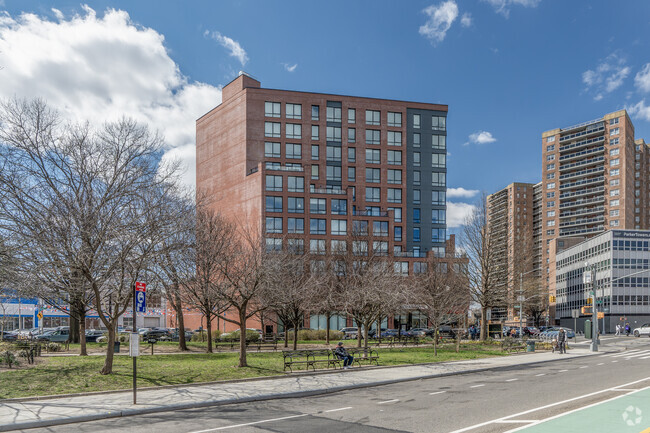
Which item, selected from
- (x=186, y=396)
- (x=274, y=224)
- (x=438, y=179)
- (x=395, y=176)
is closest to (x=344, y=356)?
(x=186, y=396)

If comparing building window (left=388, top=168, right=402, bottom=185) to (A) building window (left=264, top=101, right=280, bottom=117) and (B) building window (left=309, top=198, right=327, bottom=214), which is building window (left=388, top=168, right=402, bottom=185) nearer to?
(B) building window (left=309, top=198, right=327, bottom=214)

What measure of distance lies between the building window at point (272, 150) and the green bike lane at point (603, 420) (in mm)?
63941

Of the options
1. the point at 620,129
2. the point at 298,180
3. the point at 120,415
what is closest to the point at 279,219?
the point at 298,180

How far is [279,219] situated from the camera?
230ft

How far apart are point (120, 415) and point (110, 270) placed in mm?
7248

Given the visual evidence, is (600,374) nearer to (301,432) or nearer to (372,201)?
(301,432)

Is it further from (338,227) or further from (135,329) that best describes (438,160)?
(135,329)

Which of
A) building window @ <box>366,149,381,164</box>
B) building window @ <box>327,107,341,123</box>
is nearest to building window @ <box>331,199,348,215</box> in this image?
building window @ <box>366,149,381,164</box>

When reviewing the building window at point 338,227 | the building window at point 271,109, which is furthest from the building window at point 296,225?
the building window at point 271,109

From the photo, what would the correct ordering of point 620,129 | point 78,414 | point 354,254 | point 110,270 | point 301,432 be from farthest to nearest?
point 620,129 → point 354,254 → point 110,270 → point 78,414 → point 301,432

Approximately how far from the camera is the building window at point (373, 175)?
7938 centimetres

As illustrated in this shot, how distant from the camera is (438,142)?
277 ft

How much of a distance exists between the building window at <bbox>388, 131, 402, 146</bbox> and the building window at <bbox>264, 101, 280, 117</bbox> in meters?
17.1

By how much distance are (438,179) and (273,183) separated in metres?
28.0
